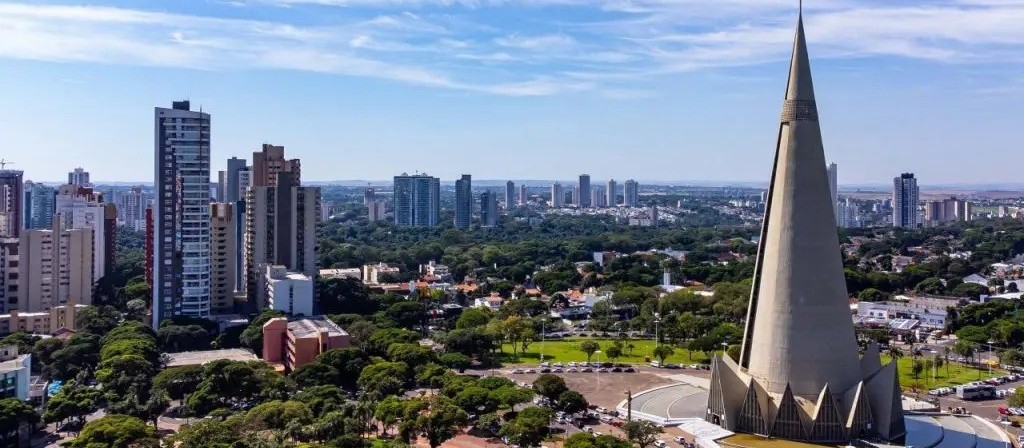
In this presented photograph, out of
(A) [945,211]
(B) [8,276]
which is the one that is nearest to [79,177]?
(B) [8,276]

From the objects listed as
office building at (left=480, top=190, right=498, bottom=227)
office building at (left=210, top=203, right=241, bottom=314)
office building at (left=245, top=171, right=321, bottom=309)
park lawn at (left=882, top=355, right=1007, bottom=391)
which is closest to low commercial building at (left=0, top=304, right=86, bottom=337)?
office building at (left=210, top=203, right=241, bottom=314)

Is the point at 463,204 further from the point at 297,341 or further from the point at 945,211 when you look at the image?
the point at 297,341

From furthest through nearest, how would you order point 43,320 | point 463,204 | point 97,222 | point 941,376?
1. point 463,204
2. point 97,222
3. point 43,320
4. point 941,376

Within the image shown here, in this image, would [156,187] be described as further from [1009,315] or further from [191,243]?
[1009,315]

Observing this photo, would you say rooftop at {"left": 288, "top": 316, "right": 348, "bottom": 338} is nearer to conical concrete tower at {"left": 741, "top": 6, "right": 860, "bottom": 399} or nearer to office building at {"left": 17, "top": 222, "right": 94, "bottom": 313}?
office building at {"left": 17, "top": 222, "right": 94, "bottom": 313}

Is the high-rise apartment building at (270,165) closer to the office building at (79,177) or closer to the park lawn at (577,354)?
the park lawn at (577,354)

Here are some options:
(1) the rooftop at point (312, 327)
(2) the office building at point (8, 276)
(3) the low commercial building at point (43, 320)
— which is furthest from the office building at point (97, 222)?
(1) the rooftop at point (312, 327)
